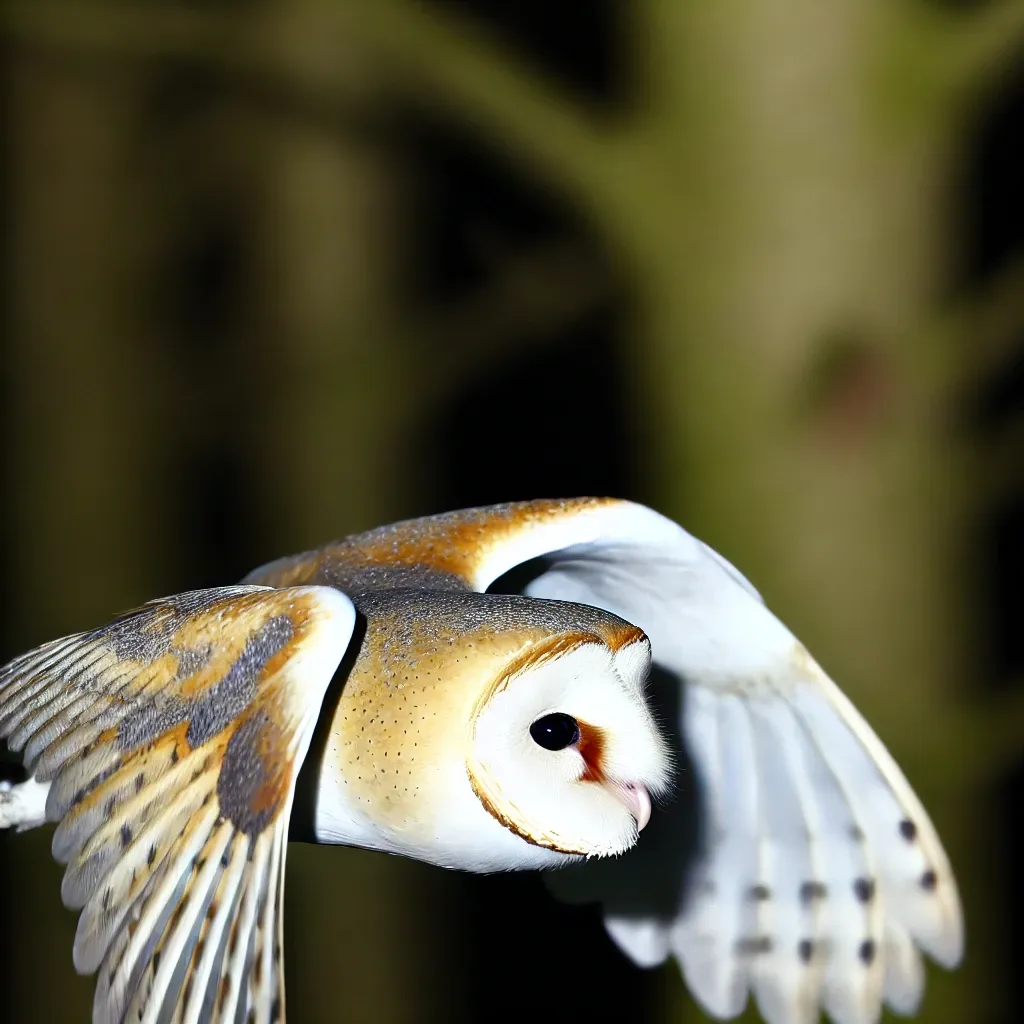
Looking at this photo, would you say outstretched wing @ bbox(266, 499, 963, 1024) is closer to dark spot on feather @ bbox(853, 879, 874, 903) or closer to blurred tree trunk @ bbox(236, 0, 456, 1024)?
dark spot on feather @ bbox(853, 879, 874, 903)

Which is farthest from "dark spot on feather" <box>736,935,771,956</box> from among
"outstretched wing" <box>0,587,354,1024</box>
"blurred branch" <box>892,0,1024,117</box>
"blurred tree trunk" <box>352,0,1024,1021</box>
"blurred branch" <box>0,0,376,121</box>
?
"blurred branch" <box>0,0,376,121</box>

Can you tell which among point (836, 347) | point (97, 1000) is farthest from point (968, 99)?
point (97, 1000)

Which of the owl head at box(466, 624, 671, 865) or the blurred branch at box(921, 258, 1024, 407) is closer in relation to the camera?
the owl head at box(466, 624, 671, 865)

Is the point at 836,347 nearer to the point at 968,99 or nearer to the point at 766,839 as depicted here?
the point at 968,99

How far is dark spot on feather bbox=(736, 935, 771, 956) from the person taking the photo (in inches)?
66.6

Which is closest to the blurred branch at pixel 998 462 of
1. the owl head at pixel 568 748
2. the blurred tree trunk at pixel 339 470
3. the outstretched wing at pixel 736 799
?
the outstretched wing at pixel 736 799

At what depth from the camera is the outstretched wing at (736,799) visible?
4.92ft

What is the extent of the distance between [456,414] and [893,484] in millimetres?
3790

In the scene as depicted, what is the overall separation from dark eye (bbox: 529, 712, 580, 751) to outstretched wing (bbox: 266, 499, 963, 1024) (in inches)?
11.1

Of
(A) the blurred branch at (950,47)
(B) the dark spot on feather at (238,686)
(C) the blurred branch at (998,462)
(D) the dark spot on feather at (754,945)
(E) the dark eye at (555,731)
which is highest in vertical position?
(A) the blurred branch at (950,47)

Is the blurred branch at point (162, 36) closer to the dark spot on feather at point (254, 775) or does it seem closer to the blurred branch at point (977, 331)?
the blurred branch at point (977, 331)

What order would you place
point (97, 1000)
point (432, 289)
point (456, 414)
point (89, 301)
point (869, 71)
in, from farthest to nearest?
point (456, 414), point (432, 289), point (89, 301), point (869, 71), point (97, 1000)

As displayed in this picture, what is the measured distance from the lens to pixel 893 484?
1.72 m

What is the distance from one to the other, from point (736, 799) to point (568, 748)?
514 millimetres
